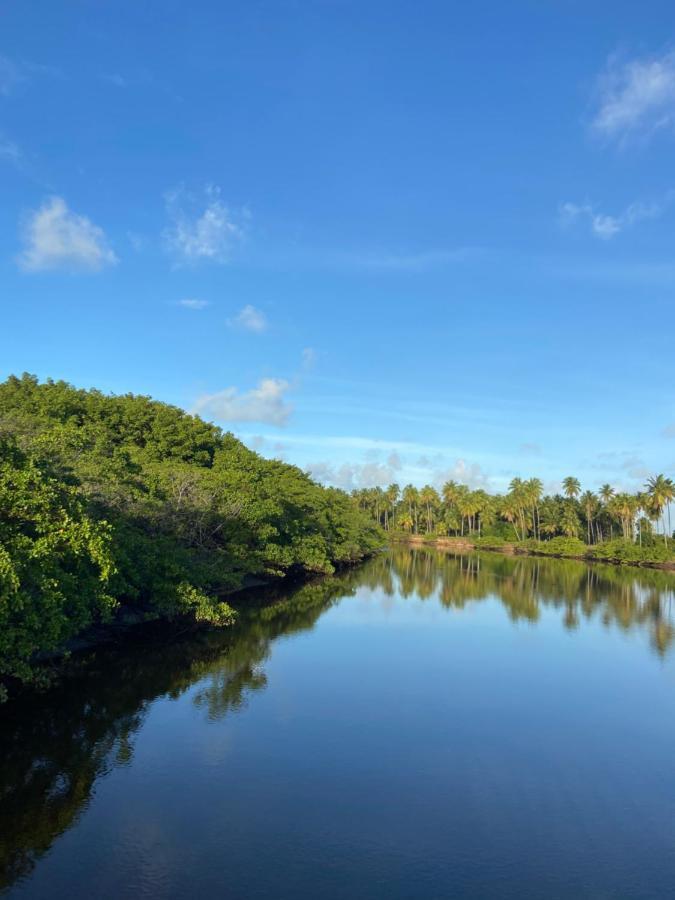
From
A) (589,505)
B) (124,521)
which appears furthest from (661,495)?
(124,521)

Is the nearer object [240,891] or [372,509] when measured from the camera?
[240,891]

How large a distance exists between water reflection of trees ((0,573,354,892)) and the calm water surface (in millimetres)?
72

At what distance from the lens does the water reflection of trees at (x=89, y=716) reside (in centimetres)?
1398

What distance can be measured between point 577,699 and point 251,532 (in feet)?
81.1

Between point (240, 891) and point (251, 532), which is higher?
point (251, 532)

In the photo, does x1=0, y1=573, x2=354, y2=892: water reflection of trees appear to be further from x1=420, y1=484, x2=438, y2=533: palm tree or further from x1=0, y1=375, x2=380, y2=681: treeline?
x1=420, y1=484, x2=438, y2=533: palm tree

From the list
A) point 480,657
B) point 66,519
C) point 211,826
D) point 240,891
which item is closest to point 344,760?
point 211,826

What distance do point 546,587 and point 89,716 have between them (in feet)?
166

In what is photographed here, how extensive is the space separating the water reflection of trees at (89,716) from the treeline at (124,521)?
165 centimetres

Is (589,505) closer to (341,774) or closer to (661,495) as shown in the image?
(661,495)

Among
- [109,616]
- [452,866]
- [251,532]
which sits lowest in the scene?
[452,866]

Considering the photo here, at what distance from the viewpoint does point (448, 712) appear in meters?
23.1

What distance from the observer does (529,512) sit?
4943 inches

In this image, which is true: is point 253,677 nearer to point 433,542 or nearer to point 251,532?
point 251,532
